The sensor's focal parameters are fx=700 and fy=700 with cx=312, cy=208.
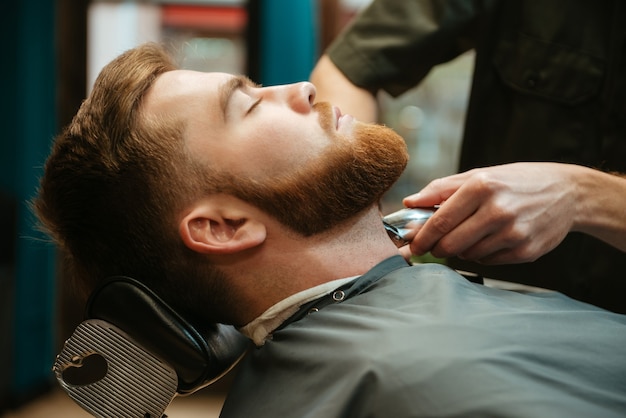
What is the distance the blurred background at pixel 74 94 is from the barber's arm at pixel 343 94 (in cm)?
163

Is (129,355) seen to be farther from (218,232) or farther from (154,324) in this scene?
(218,232)

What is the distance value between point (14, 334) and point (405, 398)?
337 centimetres

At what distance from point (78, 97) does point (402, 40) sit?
2842 mm

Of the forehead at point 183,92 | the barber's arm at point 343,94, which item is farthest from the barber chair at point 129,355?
the barber's arm at point 343,94

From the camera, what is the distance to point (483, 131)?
6.36 ft

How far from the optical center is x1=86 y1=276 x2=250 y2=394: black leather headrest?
51.0 inches

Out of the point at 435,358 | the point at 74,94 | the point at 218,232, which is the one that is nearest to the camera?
the point at 435,358

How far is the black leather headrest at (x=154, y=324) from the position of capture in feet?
4.25

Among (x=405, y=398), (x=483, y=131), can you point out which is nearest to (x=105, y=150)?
(x=405, y=398)

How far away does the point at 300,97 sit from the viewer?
147 centimetres

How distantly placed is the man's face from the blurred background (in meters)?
2.16

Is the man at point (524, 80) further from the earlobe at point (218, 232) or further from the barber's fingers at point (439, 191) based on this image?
the earlobe at point (218, 232)

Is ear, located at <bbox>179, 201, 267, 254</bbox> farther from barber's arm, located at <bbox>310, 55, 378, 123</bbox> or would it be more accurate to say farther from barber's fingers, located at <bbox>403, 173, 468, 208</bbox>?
barber's arm, located at <bbox>310, 55, 378, 123</bbox>

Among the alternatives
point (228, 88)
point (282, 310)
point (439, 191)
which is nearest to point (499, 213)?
point (439, 191)
